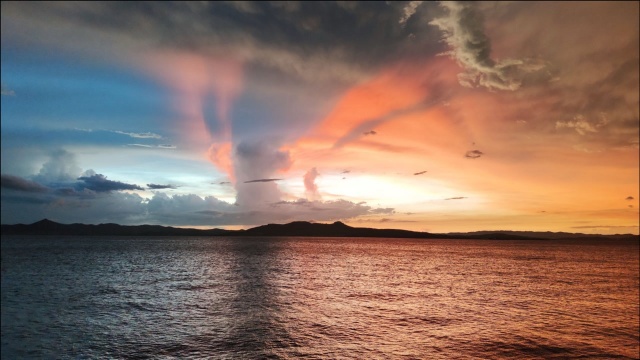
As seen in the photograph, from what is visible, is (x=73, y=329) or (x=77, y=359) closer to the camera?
(x=77, y=359)

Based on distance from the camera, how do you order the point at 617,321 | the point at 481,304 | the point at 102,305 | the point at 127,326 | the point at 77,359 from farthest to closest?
the point at 481,304 → the point at 102,305 → the point at 617,321 → the point at 127,326 → the point at 77,359

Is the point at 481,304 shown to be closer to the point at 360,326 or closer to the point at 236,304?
the point at 360,326

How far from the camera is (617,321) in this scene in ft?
136

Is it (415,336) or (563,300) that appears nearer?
(415,336)

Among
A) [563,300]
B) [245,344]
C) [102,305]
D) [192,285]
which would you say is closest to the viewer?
[245,344]

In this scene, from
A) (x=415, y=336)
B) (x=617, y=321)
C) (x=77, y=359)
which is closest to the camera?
(x=77, y=359)

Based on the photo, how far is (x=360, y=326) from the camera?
36.6 meters

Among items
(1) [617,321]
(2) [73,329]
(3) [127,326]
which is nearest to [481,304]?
(1) [617,321]

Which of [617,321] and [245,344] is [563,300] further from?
[245,344]

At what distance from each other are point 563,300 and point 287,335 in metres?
45.0

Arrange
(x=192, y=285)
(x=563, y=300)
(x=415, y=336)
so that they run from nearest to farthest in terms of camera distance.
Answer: (x=415, y=336) < (x=563, y=300) < (x=192, y=285)

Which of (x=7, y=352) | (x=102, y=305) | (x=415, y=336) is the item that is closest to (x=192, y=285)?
(x=102, y=305)

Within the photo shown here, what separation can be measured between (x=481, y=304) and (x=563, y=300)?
1500 centimetres

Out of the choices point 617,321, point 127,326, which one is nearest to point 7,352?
point 127,326
